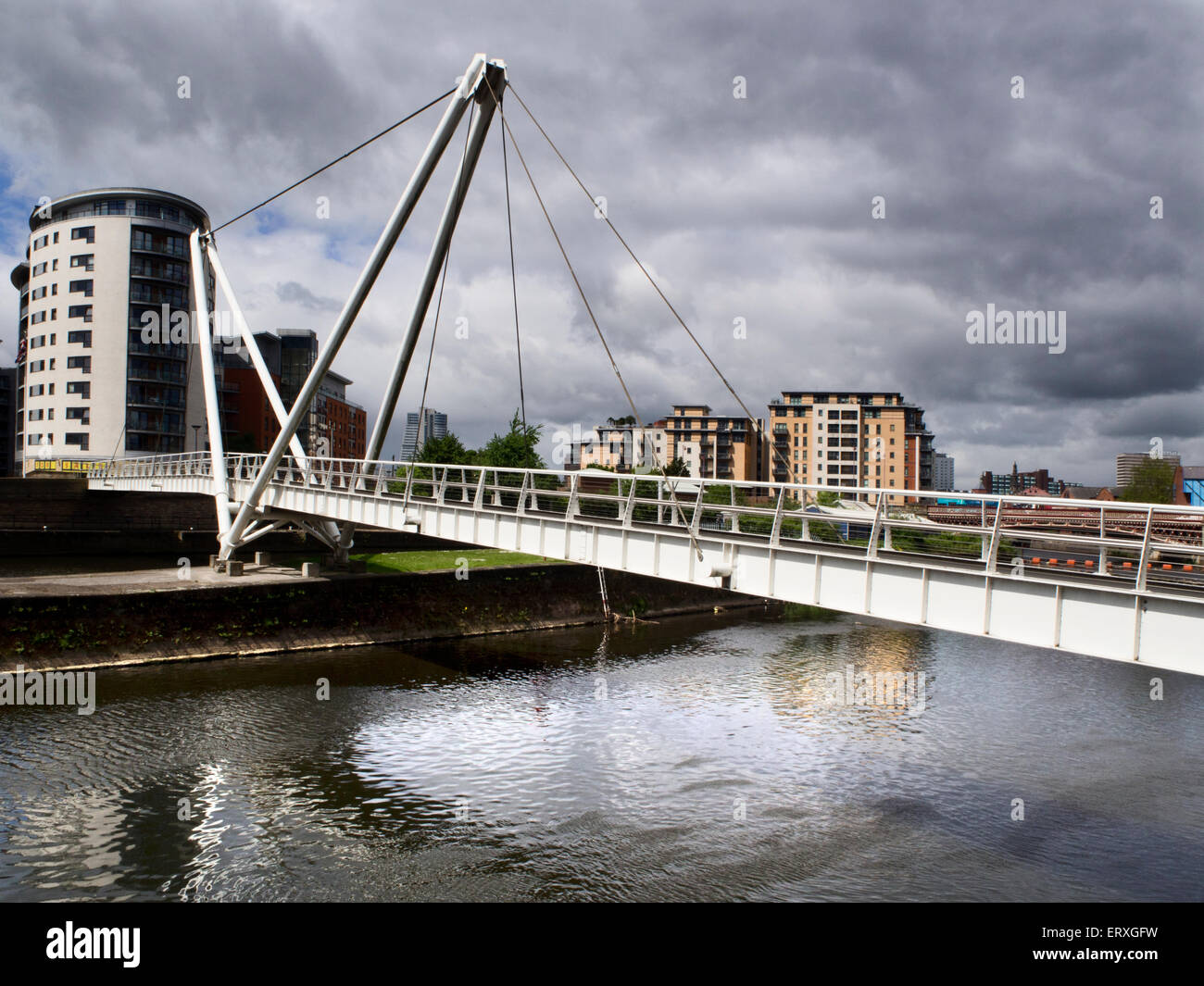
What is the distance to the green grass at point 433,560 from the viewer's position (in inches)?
1449

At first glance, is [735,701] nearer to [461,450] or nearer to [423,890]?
[423,890]

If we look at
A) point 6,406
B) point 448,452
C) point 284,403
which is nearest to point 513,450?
point 448,452

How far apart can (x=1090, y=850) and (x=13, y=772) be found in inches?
817

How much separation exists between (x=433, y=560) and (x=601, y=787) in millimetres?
23972

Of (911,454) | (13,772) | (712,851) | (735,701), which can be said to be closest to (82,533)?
(13,772)

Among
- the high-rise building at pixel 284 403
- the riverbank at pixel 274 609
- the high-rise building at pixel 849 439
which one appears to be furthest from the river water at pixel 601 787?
the high-rise building at pixel 849 439

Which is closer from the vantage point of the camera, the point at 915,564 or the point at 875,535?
the point at 915,564

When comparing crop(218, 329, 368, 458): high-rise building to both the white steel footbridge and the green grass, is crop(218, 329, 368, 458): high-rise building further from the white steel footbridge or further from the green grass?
the white steel footbridge

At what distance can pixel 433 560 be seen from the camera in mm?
39375

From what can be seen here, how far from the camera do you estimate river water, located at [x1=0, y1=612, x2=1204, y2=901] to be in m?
13.1

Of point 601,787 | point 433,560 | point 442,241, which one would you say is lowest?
point 601,787

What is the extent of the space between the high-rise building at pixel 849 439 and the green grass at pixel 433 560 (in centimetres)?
8124

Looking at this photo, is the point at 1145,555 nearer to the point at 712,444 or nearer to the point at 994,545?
the point at 994,545

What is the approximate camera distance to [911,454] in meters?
126
